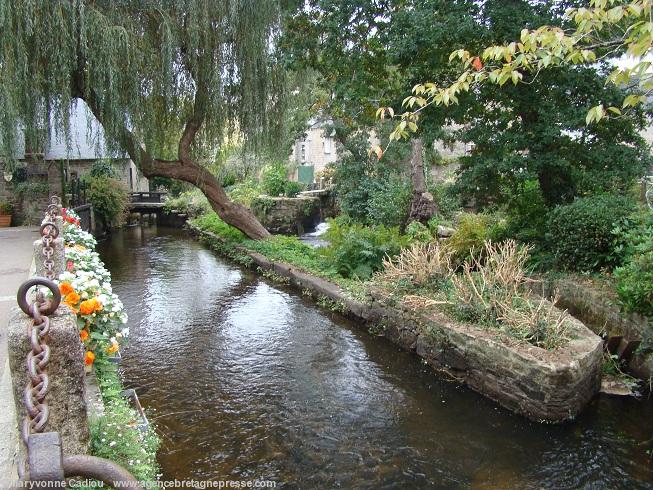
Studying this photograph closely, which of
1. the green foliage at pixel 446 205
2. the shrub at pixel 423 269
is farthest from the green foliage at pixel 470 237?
the green foliage at pixel 446 205

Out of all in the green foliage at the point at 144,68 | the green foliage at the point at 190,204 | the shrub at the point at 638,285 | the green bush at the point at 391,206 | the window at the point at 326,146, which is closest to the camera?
the shrub at the point at 638,285

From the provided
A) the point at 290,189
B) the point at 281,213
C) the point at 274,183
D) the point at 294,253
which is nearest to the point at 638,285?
the point at 294,253

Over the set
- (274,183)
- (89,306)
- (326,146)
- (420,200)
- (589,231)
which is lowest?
(89,306)

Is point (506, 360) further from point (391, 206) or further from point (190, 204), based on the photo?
point (190, 204)

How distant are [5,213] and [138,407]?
15.5 m

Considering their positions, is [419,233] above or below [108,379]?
above

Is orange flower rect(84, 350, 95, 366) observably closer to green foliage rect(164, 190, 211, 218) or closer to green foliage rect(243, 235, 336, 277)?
green foliage rect(243, 235, 336, 277)

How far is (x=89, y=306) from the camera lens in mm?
4004

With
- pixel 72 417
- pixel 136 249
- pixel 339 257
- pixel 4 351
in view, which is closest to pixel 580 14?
pixel 72 417

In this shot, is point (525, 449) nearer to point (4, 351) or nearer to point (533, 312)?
point (533, 312)

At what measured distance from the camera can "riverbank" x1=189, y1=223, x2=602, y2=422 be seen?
4.96 meters

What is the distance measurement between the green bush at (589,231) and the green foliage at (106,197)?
15406 millimetres

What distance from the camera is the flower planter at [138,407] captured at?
3.95 m

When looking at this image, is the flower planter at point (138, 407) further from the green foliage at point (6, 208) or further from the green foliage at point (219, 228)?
the green foliage at point (6, 208)
